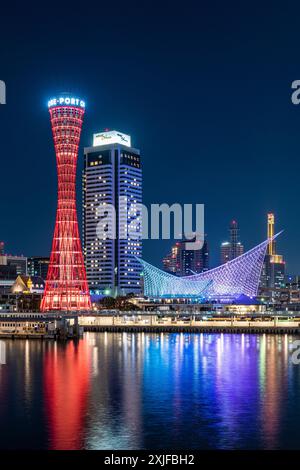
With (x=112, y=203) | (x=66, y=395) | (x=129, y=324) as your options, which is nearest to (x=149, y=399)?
(x=66, y=395)

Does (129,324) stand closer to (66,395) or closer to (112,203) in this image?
(66,395)

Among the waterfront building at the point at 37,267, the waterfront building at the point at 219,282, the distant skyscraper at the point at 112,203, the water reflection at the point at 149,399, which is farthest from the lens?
the waterfront building at the point at 37,267

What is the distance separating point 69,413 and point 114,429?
2.20 m

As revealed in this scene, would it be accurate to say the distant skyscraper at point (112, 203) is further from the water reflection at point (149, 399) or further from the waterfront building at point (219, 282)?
the water reflection at point (149, 399)

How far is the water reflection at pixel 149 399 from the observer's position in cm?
1706

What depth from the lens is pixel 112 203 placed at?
96.9 m

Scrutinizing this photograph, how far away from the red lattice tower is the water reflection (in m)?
12.3

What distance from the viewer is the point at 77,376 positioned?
26.5m

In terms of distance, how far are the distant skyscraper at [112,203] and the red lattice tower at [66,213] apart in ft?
144

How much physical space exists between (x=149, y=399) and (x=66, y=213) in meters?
25.6

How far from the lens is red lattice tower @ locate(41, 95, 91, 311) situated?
44.7 m

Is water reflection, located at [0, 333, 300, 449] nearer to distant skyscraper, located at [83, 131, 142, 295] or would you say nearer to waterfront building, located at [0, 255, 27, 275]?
distant skyscraper, located at [83, 131, 142, 295]

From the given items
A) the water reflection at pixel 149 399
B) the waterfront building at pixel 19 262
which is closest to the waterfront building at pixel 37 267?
the waterfront building at pixel 19 262
